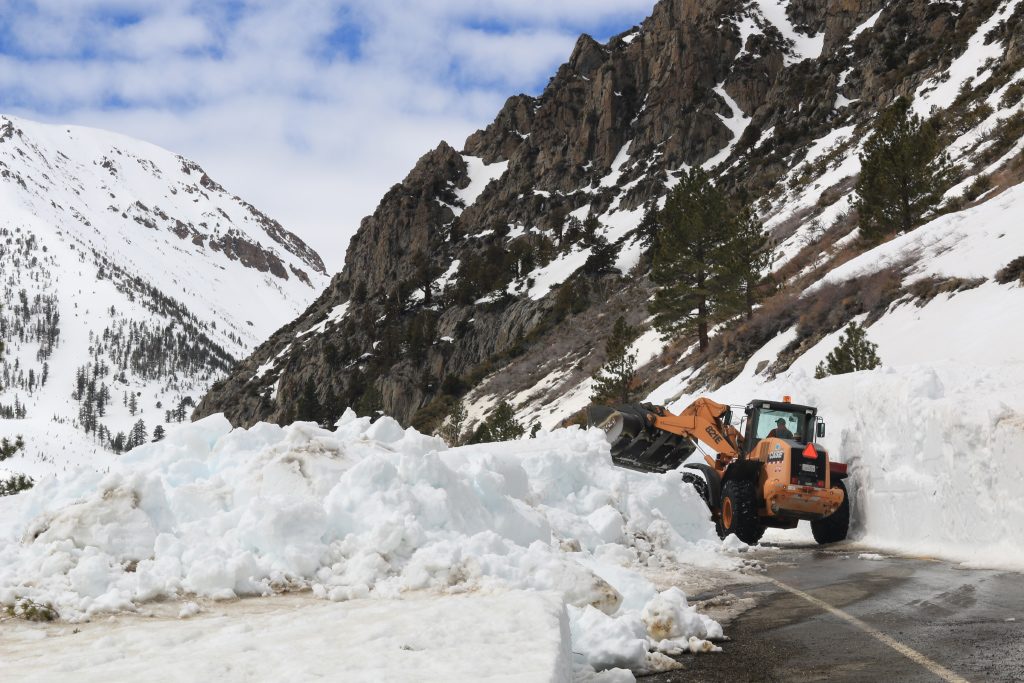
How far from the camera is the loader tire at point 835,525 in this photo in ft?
50.0

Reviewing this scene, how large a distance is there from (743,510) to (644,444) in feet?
10.6

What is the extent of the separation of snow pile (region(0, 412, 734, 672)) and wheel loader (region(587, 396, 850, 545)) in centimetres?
510

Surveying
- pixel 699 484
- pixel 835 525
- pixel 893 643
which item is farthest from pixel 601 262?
pixel 893 643

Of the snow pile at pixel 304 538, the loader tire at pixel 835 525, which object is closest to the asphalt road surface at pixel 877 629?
the snow pile at pixel 304 538

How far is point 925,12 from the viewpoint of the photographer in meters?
75.8

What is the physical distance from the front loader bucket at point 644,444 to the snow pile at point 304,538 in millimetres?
6908

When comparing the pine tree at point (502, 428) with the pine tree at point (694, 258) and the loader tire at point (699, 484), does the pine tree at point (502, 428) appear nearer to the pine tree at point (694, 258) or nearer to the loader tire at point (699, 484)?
the pine tree at point (694, 258)

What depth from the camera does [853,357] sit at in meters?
22.5

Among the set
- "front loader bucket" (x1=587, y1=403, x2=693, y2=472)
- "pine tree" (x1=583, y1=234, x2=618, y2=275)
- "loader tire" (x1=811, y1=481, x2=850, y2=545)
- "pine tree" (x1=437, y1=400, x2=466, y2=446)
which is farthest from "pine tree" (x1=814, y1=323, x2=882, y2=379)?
"pine tree" (x1=583, y1=234, x2=618, y2=275)

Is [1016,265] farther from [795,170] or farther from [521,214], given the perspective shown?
[521,214]

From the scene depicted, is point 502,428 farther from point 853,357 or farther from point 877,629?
point 877,629

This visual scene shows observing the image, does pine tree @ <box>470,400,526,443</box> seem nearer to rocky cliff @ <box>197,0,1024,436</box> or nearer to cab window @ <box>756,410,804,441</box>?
rocky cliff @ <box>197,0,1024,436</box>

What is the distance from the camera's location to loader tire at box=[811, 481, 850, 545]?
15250mm

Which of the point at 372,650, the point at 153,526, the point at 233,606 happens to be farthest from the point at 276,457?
the point at 372,650
